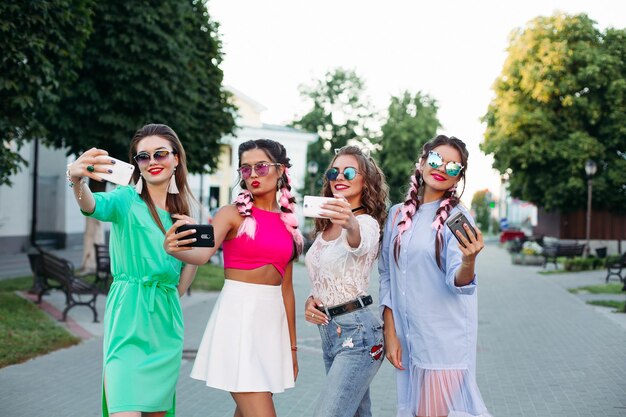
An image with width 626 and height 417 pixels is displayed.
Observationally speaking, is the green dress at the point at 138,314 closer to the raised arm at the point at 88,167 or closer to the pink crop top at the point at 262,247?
the raised arm at the point at 88,167

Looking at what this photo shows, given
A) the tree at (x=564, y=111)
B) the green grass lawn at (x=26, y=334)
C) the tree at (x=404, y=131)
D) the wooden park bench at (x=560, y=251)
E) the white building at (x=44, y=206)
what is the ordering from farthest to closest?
the tree at (x=404, y=131) < the tree at (x=564, y=111) < the wooden park bench at (x=560, y=251) < the white building at (x=44, y=206) < the green grass lawn at (x=26, y=334)

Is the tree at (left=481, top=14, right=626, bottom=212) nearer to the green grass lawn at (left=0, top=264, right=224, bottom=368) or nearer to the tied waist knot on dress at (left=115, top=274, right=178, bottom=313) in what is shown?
the green grass lawn at (left=0, top=264, right=224, bottom=368)

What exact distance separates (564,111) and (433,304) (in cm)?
3602

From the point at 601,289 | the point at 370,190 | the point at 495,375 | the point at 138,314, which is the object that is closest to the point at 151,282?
the point at 138,314

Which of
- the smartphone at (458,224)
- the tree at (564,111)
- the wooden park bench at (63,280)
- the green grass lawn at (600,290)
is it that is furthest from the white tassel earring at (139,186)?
the tree at (564,111)

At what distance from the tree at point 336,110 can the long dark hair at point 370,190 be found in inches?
2641

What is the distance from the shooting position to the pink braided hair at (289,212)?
4406 millimetres

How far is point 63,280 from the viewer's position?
12.7 metres

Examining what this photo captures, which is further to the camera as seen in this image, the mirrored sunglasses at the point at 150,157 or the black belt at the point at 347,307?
the mirrored sunglasses at the point at 150,157

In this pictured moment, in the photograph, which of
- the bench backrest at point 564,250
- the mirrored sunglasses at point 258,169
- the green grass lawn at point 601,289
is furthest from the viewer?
the bench backrest at point 564,250

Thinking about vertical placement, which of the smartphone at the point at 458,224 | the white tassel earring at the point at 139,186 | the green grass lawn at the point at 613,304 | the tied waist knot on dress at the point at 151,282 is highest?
the white tassel earring at the point at 139,186

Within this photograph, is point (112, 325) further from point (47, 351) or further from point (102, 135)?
point (102, 135)

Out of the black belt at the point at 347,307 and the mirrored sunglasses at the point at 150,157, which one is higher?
the mirrored sunglasses at the point at 150,157

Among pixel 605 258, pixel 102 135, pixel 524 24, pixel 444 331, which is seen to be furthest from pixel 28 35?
pixel 524 24
